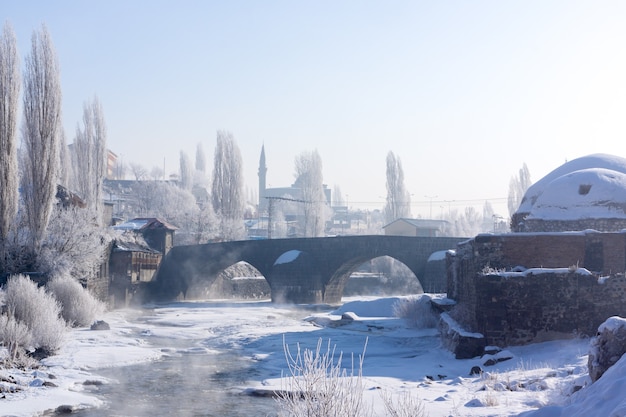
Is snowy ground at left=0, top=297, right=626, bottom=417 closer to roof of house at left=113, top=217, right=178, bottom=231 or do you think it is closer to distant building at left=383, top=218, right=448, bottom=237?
roof of house at left=113, top=217, right=178, bottom=231

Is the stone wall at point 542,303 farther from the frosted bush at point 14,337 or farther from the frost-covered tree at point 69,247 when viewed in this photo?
Result: the frost-covered tree at point 69,247

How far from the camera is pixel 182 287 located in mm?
52562

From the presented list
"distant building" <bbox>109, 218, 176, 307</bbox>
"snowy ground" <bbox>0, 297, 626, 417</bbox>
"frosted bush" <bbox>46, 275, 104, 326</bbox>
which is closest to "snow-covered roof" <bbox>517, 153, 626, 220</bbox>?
"snowy ground" <bbox>0, 297, 626, 417</bbox>

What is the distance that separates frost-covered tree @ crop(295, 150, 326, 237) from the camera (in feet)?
245

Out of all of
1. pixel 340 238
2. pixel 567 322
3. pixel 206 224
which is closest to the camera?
pixel 567 322

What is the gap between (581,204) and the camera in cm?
2639

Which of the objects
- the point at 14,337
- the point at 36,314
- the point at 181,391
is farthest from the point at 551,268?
the point at 36,314

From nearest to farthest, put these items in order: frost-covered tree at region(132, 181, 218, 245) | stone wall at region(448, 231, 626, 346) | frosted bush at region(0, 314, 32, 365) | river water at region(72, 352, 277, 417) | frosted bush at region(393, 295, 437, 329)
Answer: river water at region(72, 352, 277, 417) → stone wall at region(448, 231, 626, 346) → frosted bush at region(0, 314, 32, 365) → frosted bush at region(393, 295, 437, 329) → frost-covered tree at region(132, 181, 218, 245)

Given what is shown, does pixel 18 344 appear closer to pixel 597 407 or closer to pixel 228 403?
pixel 228 403

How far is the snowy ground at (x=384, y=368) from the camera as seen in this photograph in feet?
38.5

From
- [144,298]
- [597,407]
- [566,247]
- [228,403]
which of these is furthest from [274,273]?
[597,407]

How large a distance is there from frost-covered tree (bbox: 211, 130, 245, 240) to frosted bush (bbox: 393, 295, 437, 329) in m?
36.0

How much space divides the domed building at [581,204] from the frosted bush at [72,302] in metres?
17.4

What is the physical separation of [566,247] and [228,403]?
12.0m
